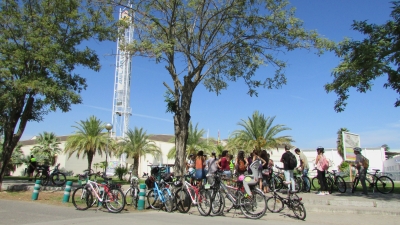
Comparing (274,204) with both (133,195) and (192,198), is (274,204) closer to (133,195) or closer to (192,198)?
(192,198)

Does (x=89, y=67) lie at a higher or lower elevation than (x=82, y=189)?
higher

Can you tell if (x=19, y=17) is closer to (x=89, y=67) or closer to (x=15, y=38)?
(x=15, y=38)

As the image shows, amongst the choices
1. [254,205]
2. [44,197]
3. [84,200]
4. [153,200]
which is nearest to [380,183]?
[254,205]

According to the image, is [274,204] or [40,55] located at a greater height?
[40,55]

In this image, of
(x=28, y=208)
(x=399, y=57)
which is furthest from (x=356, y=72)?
(x=28, y=208)

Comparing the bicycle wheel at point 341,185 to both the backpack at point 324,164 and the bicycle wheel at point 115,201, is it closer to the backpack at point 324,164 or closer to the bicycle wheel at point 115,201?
the backpack at point 324,164

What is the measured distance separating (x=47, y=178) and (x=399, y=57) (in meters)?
16.7

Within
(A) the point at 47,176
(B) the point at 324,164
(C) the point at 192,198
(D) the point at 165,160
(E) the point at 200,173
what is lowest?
(C) the point at 192,198

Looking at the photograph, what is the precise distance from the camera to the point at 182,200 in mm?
10234

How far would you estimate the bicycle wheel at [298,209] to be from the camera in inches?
355

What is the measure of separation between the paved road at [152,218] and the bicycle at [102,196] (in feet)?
0.77

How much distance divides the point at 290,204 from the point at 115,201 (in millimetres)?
5050

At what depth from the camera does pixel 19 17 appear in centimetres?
1520

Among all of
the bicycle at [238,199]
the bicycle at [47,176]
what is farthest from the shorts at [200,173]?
the bicycle at [47,176]
